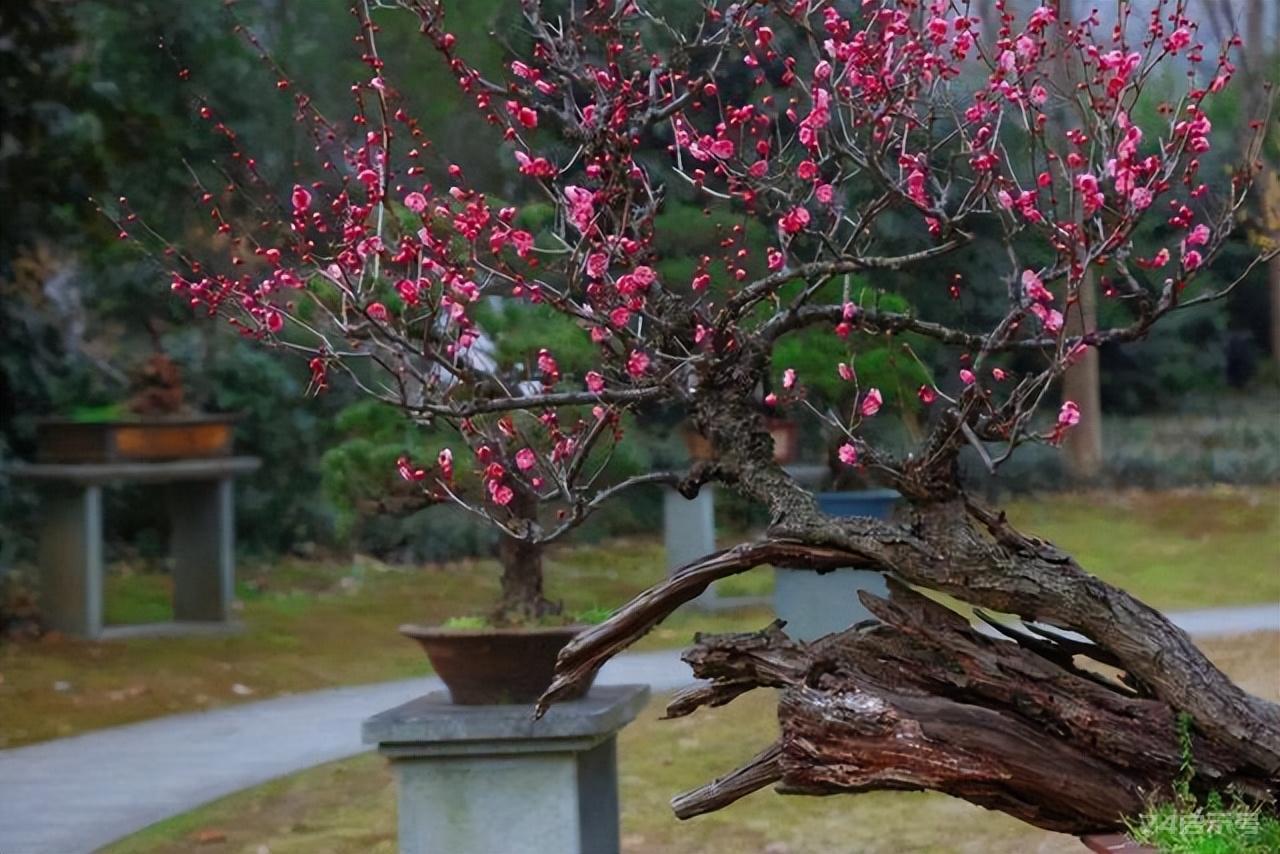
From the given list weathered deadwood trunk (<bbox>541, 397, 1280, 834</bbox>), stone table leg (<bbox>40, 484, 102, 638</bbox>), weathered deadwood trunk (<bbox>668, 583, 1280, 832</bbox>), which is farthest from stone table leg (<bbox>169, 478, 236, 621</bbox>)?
weathered deadwood trunk (<bbox>668, 583, 1280, 832</bbox>)

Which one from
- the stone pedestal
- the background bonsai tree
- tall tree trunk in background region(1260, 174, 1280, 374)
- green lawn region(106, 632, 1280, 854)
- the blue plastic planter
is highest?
tall tree trunk in background region(1260, 174, 1280, 374)

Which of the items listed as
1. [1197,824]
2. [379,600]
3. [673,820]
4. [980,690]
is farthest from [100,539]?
[1197,824]

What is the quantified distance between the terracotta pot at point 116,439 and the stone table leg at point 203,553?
487 mm

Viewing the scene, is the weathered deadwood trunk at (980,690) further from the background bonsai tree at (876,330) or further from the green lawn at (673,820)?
the green lawn at (673,820)

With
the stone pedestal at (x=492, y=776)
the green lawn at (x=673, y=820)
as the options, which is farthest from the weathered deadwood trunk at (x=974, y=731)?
the green lawn at (x=673, y=820)

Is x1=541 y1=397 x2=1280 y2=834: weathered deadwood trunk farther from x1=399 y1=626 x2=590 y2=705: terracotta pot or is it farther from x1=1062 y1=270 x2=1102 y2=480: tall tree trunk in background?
x1=1062 y1=270 x2=1102 y2=480: tall tree trunk in background

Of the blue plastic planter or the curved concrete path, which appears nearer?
the curved concrete path

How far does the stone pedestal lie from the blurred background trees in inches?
64.7

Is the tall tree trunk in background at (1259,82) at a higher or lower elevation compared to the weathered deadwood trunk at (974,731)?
higher

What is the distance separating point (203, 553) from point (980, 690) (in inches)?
335

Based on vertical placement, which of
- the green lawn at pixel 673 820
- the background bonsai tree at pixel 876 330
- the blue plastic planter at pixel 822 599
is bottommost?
the green lawn at pixel 673 820

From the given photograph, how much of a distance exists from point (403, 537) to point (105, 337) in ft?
10.2

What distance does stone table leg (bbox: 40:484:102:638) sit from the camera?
35.0ft

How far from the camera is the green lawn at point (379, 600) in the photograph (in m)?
9.16
